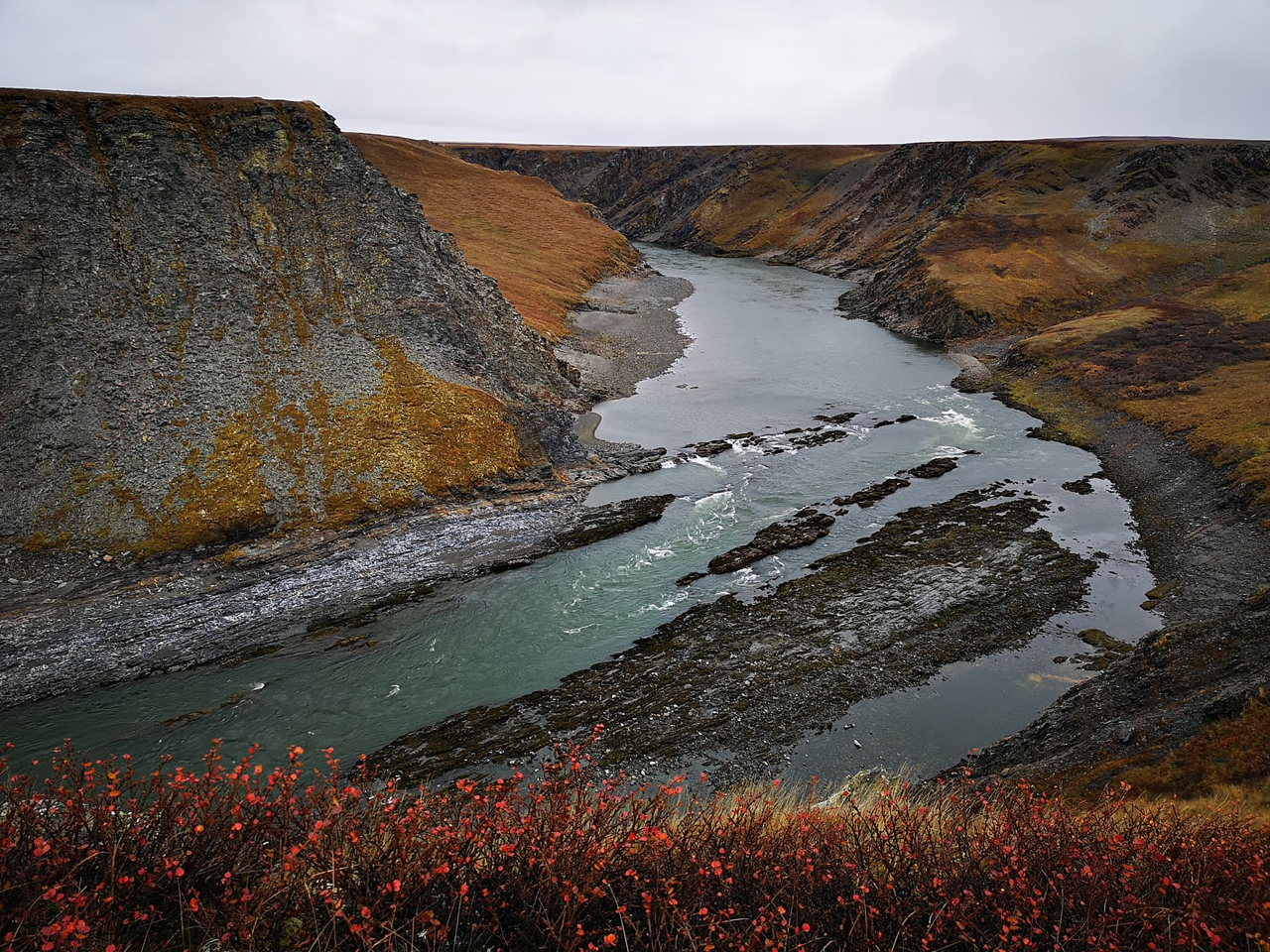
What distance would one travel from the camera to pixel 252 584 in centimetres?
3120

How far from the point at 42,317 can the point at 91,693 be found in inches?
838

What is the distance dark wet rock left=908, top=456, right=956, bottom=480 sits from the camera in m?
44.8

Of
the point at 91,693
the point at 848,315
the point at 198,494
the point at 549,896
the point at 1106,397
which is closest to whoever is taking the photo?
the point at 549,896

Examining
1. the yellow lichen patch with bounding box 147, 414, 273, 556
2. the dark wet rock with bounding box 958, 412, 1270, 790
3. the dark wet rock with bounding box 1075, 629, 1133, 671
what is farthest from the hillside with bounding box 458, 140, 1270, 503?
the yellow lichen patch with bounding box 147, 414, 273, 556

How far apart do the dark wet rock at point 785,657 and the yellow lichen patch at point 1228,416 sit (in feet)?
45.8

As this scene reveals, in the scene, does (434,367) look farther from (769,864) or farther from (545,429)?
(769,864)

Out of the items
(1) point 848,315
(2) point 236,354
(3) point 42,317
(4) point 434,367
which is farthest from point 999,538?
(1) point 848,315

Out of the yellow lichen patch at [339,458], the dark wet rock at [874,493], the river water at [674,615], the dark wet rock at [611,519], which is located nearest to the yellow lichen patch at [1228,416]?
the river water at [674,615]

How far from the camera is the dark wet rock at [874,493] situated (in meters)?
40.9

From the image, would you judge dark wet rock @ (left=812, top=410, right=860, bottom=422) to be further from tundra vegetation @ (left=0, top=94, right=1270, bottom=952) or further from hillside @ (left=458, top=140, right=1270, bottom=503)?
hillside @ (left=458, top=140, right=1270, bottom=503)

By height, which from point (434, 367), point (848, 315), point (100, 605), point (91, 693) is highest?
point (848, 315)

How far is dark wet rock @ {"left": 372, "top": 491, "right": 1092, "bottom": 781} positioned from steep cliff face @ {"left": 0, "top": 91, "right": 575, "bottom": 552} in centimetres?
1613

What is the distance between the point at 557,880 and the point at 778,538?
29.0 meters

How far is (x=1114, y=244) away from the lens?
98.1 meters
